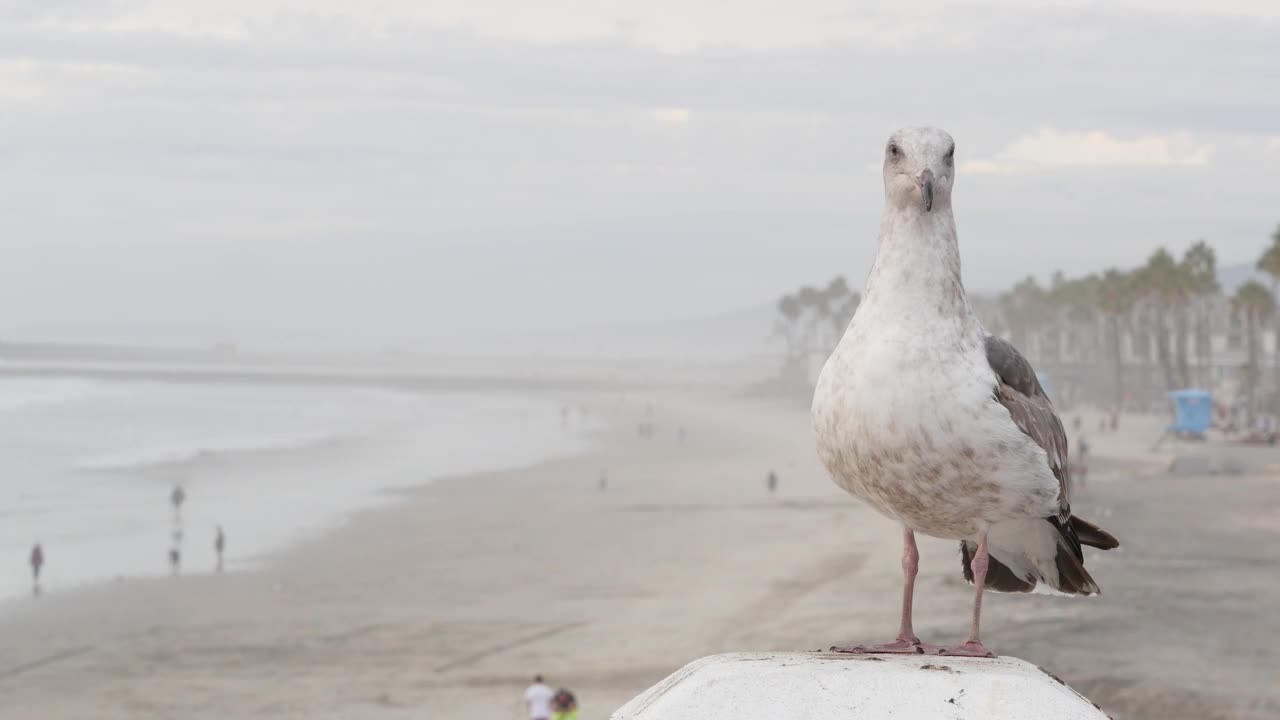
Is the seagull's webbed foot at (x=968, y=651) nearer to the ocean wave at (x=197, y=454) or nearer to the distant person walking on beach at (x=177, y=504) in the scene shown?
the distant person walking on beach at (x=177, y=504)

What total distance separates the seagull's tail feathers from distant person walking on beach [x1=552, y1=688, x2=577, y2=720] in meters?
14.9

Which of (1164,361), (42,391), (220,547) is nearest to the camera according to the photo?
(220,547)

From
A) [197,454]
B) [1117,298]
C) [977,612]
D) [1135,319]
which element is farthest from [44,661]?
[1135,319]

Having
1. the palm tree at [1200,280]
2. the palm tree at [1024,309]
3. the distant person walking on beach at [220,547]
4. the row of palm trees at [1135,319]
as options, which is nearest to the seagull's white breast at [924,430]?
the distant person walking on beach at [220,547]

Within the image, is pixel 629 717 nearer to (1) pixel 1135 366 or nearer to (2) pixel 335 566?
(2) pixel 335 566

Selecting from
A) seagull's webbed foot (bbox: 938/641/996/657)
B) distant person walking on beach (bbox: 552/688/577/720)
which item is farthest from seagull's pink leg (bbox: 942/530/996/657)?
distant person walking on beach (bbox: 552/688/577/720)

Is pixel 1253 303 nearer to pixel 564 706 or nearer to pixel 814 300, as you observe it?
pixel 564 706

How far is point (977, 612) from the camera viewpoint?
3.81m

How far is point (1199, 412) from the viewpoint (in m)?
62.5

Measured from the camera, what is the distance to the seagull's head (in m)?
3.87

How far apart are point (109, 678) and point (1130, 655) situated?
17973 mm

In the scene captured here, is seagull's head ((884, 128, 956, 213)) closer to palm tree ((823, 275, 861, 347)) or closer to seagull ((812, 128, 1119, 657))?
seagull ((812, 128, 1119, 657))

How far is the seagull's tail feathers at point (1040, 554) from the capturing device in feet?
14.0

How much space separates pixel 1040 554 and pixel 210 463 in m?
60.8
